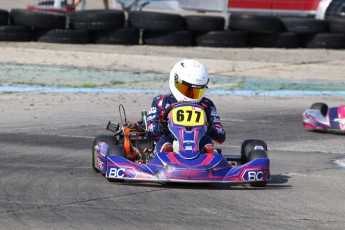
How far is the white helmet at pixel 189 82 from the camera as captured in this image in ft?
26.9

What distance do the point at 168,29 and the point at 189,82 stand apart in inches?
426

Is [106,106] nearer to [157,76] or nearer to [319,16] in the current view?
[157,76]

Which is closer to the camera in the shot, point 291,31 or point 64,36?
point 64,36

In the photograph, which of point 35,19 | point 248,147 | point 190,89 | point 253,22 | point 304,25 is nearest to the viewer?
point 248,147

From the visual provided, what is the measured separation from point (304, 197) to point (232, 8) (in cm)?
1443

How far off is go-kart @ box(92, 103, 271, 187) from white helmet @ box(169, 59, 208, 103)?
31 cm

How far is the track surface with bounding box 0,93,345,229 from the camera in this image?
6121 millimetres

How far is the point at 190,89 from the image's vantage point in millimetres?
8234

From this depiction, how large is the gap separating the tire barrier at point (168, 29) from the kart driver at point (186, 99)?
10.1 metres

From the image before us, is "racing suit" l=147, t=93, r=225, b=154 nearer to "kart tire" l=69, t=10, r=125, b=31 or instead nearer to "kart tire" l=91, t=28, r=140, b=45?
"kart tire" l=69, t=10, r=125, b=31

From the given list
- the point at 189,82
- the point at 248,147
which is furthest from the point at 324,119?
the point at 189,82

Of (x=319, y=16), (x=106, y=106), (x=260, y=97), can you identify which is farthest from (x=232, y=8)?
(x=106, y=106)

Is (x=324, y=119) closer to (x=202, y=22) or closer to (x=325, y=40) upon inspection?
(x=202, y=22)

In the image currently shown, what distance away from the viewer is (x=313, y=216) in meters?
6.41
